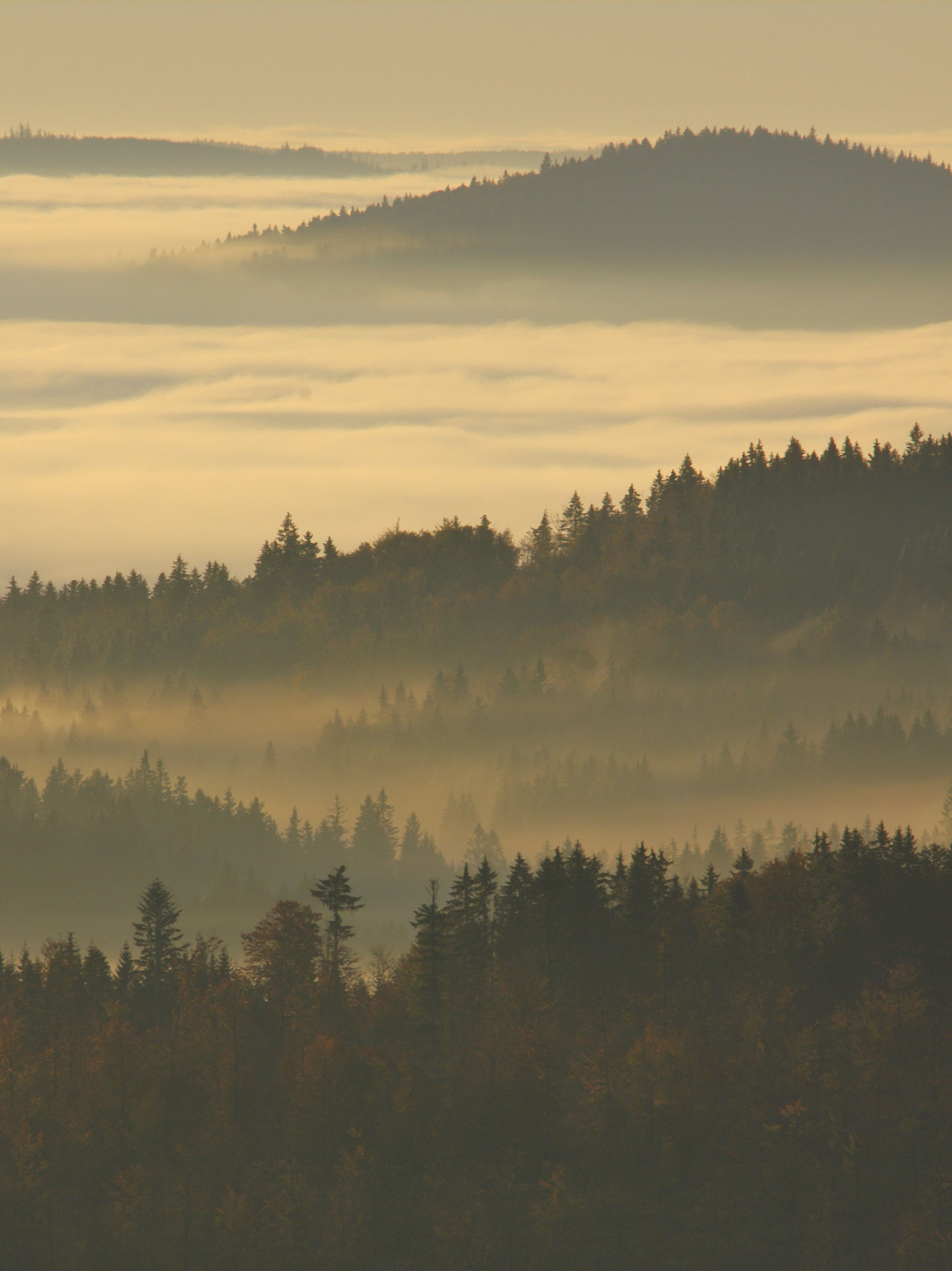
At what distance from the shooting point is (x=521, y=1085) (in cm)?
11619

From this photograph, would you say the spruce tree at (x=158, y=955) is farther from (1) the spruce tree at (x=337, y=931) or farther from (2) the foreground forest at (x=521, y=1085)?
(1) the spruce tree at (x=337, y=931)

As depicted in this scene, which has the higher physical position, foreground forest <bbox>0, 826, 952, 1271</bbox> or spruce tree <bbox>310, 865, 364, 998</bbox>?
spruce tree <bbox>310, 865, 364, 998</bbox>

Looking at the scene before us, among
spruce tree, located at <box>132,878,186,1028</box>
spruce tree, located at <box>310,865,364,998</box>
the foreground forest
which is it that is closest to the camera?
the foreground forest

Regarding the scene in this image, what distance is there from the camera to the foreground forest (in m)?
108

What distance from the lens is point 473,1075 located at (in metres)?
117

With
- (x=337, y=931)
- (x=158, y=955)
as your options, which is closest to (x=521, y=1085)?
(x=337, y=931)

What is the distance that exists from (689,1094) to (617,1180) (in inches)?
283

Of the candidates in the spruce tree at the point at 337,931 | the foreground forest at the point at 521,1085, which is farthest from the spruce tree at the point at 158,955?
the spruce tree at the point at 337,931

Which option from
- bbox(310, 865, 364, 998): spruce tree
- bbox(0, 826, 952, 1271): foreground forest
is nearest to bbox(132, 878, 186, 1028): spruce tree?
bbox(0, 826, 952, 1271): foreground forest

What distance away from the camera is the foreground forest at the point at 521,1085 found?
355ft

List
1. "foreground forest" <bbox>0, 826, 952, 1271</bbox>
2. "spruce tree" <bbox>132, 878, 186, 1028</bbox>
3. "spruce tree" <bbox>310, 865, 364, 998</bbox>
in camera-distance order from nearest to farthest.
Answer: "foreground forest" <bbox>0, 826, 952, 1271</bbox>, "spruce tree" <bbox>310, 865, 364, 998</bbox>, "spruce tree" <bbox>132, 878, 186, 1028</bbox>

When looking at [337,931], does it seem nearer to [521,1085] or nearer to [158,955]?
[158,955]

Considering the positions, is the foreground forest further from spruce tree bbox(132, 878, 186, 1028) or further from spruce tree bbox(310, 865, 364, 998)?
spruce tree bbox(310, 865, 364, 998)

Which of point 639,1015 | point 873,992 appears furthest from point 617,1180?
point 873,992
